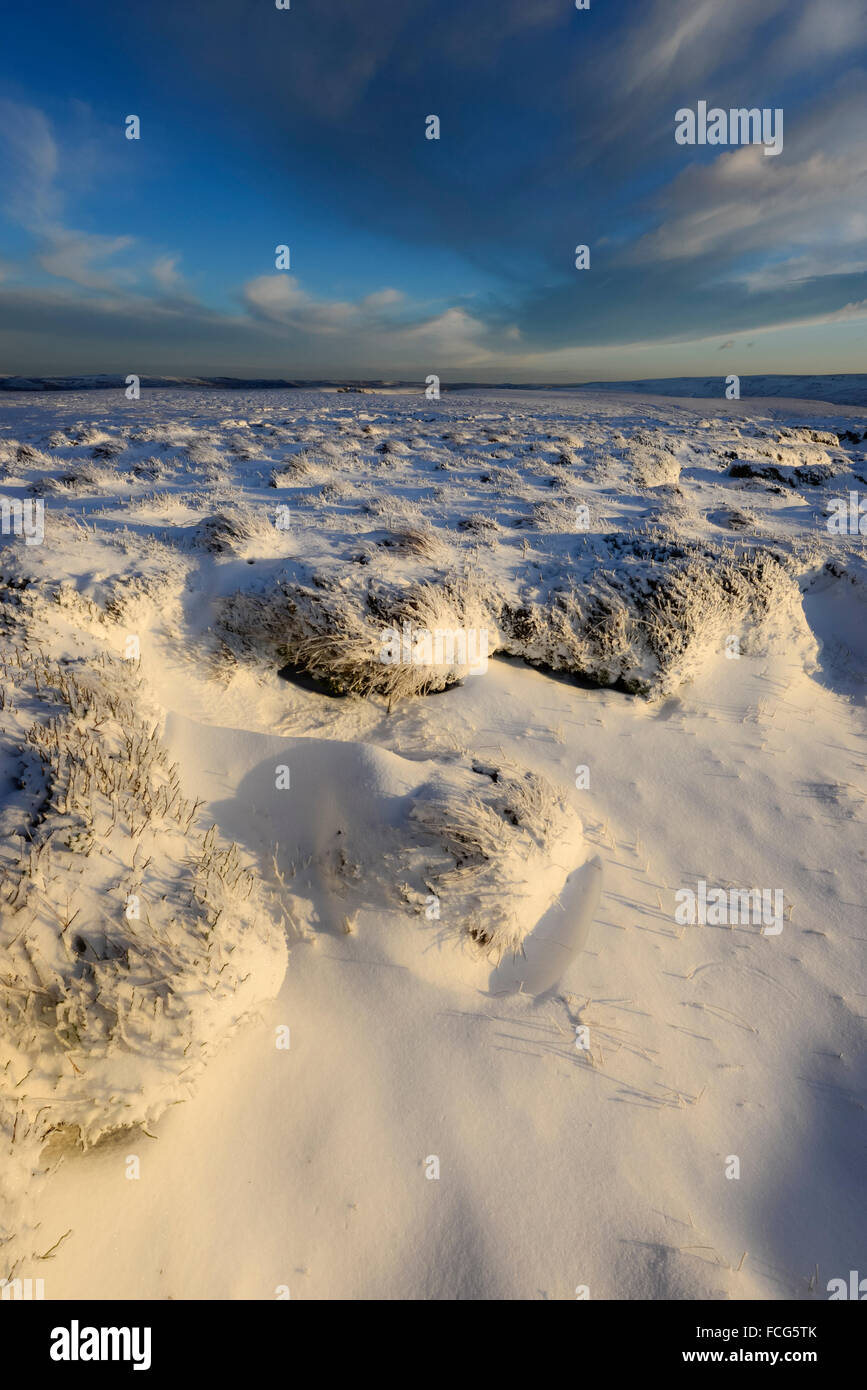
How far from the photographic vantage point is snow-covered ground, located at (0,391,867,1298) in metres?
3.03

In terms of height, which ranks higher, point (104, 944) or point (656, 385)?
point (656, 385)

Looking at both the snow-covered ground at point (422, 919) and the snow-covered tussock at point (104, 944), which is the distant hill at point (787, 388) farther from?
the snow-covered tussock at point (104, 944)

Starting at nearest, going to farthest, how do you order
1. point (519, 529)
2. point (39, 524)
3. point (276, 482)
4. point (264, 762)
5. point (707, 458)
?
point (264, 762) → point (39, 524) → point (519, 529) → point (276, 482) → point (707, 458)

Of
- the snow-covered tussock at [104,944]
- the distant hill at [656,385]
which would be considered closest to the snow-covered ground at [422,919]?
the snow-covered tussock at [104,944]

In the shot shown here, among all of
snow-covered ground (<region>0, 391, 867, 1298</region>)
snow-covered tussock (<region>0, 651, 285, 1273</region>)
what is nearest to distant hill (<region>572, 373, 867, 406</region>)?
snow-covered ground (<region>0, 391, 867, 1298</region>)

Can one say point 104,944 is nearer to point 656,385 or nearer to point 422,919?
point 422,919

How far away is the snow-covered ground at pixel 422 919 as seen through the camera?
9.95ft

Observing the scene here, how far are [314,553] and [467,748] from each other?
4183 mm

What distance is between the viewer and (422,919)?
4.39 meters

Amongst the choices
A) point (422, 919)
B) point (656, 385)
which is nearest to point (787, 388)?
point (656, 385)

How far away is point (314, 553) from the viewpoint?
8352 mm
